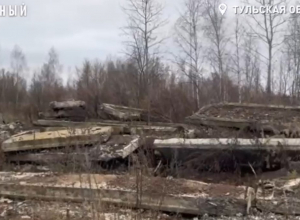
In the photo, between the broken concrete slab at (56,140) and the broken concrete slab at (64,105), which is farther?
the broken concrete slab at (64,105)

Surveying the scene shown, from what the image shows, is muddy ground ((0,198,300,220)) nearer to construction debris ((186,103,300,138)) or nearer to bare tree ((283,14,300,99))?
construction debris ((186,103,300,138))

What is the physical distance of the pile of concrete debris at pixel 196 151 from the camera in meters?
4.91

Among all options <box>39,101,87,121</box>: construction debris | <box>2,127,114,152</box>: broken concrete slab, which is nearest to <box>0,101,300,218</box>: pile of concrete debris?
<box>2,127,114,152</box>: broken concrete slab

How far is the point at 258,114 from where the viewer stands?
30.2 ft

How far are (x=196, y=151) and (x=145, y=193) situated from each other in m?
2.46

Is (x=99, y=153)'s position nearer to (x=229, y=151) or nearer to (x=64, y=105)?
(x=229, y=151)

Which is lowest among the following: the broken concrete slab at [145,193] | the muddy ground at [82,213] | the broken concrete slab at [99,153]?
the muddy ground at [82,213]

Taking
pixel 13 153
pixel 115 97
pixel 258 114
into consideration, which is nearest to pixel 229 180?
pixel 258 114

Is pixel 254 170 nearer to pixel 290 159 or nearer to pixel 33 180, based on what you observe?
pixel 290 159

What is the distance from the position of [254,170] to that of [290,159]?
627 mm

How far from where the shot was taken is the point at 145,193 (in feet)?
16.1

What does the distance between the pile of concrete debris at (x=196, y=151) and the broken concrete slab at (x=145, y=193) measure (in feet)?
0.04

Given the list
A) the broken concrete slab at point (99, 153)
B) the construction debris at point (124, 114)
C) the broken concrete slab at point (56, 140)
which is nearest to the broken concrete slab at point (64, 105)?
the construction debris at point (124, 114)

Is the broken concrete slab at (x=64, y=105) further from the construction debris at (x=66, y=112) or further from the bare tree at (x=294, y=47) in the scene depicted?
the bare tree at (x=294, y=47)
